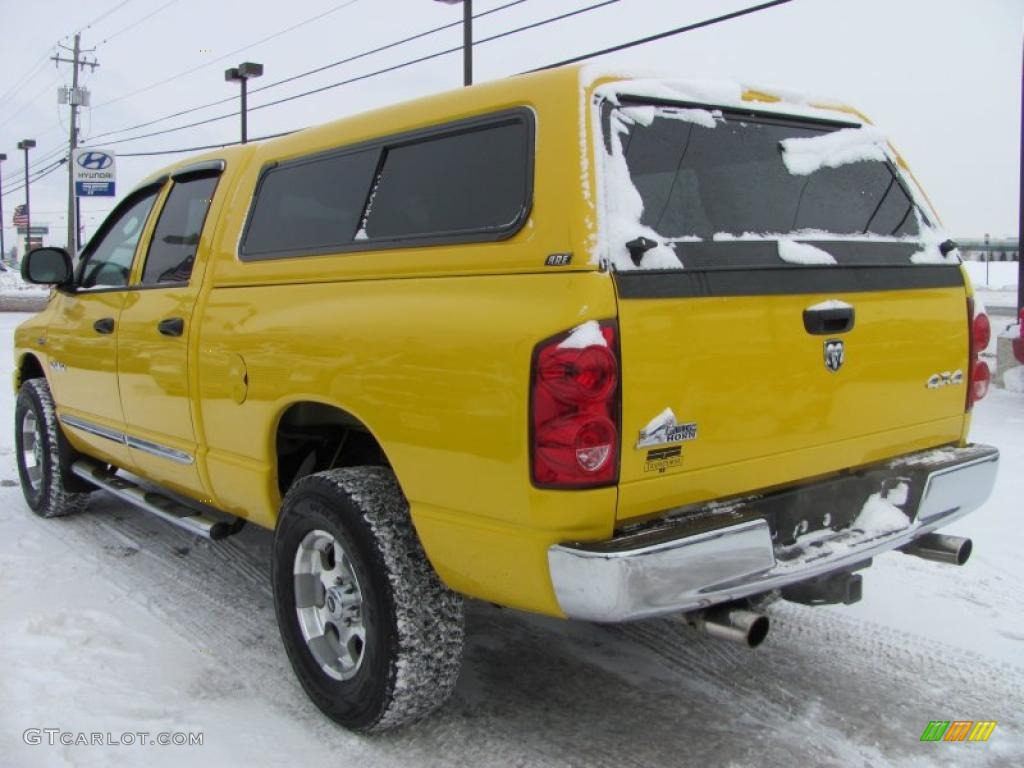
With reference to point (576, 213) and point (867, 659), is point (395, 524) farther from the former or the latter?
point (867, 659)

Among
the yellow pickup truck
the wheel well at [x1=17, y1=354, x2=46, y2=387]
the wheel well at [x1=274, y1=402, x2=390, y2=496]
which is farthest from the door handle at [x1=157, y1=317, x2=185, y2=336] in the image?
the wheel well at [x1=17, y1=354, x2=46, y2=387]

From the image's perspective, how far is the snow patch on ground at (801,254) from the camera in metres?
2.72

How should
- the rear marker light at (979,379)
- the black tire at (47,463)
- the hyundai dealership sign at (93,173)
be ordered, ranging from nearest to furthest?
the rear marker light at (979,379) → the black tire at (47,463) → the hyundai dealership sign at (93,173)

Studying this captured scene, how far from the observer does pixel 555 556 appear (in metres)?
2.31

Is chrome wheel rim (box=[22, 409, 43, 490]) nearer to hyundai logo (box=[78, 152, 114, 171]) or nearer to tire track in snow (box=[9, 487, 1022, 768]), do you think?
tire track in snow (box=[9, 487, 1022, 768])

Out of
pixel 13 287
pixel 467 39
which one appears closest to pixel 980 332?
pixel 467 39

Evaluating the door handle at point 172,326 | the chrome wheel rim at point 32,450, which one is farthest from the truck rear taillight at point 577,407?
the chrome wheel rim at point 32,450

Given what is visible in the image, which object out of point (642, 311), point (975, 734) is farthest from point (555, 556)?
point (975, 734)

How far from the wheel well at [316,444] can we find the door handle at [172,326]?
75cm

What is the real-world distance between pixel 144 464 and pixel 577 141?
112 inches

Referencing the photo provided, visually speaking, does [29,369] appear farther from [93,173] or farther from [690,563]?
[93,173]

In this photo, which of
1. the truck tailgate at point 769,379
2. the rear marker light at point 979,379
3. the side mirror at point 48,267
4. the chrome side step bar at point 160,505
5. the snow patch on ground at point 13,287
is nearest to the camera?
the truck tailgate at point 769,379

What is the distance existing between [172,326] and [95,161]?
1926cm

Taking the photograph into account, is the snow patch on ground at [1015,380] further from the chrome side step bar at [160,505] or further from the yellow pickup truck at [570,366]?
the chrome side step bar at [160,505]
